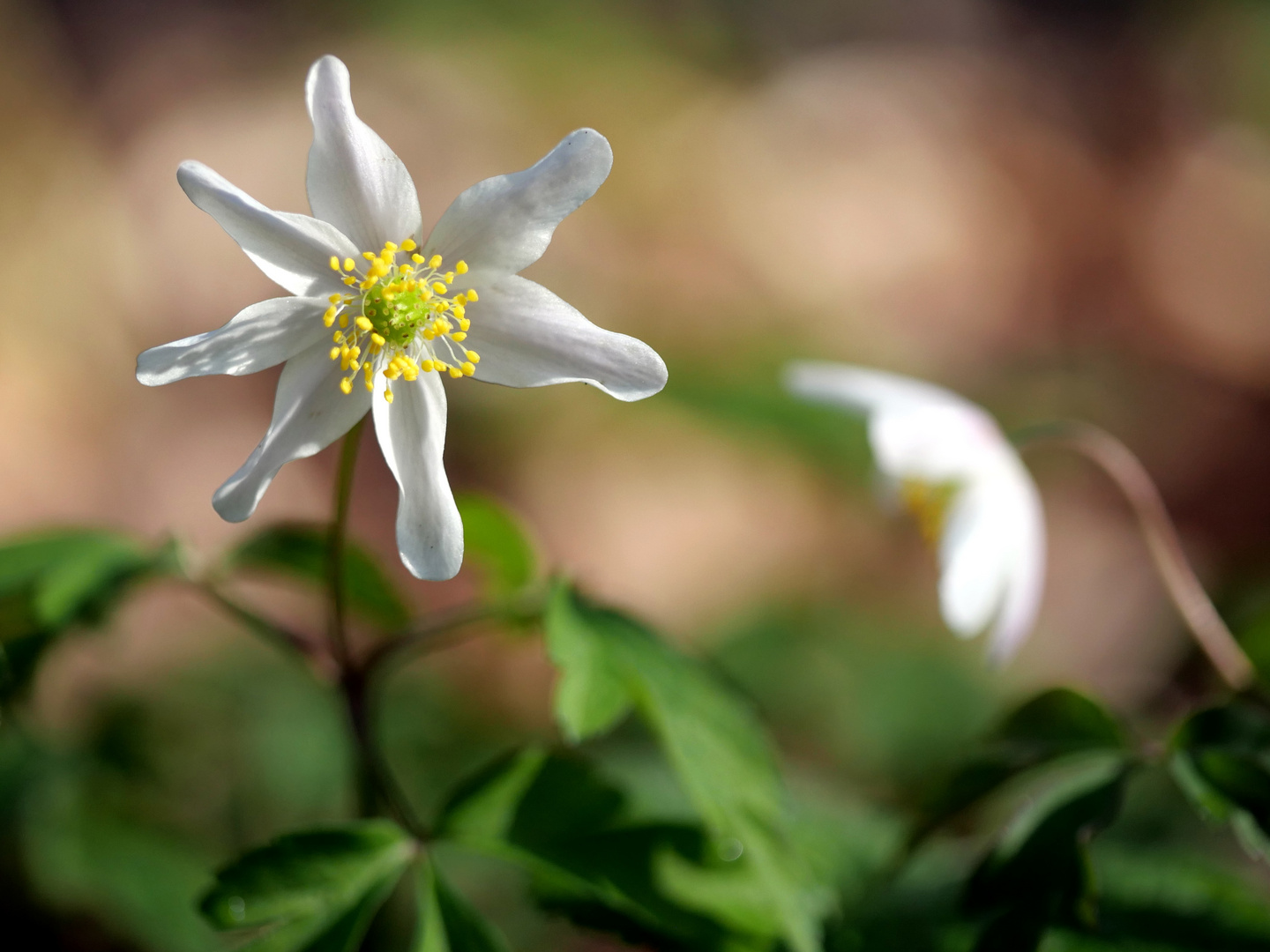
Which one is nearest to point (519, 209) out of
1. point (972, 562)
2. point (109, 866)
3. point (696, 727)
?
point (696, 727)

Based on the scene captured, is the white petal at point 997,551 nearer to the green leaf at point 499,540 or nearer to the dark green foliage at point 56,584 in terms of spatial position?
the green leaf at point 499,540

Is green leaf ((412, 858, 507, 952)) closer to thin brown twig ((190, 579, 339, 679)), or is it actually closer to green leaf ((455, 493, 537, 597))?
thin brown twig ((190, 579, 339, 679))

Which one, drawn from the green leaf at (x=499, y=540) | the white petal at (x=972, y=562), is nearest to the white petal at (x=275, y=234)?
the green leaf at (x=499, y=540)

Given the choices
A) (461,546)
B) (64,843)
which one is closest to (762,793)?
(461,546)

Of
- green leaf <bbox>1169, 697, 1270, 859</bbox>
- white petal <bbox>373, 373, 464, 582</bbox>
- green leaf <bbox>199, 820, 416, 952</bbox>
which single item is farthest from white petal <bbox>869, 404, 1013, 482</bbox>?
green leaf <bbox>199, 820, 416, 952</bbox>

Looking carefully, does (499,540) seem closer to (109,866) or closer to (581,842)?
(581,842)

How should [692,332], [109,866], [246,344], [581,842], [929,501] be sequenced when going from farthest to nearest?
[692,332] < [929,501] < [109,866] < [581,842] < [246,344]
